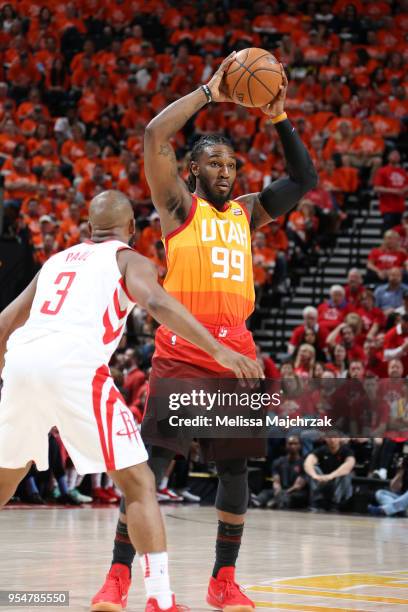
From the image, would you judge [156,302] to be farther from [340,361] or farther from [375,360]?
[340,361]

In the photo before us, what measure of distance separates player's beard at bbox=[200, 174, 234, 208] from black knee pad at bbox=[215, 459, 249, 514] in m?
1.36

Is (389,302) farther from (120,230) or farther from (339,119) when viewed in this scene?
(120,230)

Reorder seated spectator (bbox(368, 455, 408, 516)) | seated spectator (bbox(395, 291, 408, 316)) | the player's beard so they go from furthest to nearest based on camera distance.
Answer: seated spectator (bbox(395, 291, 408, 316))
seated spectator (bbox(368, 455, 408, 516))
the player's beard

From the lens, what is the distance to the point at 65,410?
4527 mm

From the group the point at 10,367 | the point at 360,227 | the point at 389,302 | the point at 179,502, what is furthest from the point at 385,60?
the point at 10,367

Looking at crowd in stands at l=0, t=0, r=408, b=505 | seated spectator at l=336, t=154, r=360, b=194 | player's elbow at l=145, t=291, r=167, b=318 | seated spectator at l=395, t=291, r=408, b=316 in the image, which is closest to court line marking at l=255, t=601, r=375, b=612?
player's elbow at l=145, t=291, r=167, b=318

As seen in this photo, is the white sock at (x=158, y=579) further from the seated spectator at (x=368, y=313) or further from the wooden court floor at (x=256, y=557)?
the seated spectator at (x=368, y=313)

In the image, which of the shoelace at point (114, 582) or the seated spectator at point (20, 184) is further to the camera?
the seated spectator at point (20, 184)

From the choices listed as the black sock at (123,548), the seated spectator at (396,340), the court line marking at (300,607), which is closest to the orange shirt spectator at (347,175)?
the seated spectator at (396,340)

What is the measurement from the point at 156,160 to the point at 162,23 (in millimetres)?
17034

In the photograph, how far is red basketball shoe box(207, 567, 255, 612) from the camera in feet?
17.9

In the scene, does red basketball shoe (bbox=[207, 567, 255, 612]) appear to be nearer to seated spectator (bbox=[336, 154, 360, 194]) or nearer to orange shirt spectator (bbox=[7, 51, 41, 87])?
seated spectator (bbox=[336, 154, 360, 194])

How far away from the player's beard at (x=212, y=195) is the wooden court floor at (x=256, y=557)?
6.93 ft

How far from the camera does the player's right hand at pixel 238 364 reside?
4.38 metres
